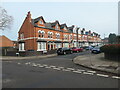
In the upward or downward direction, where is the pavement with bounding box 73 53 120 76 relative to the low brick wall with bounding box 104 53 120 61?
downward

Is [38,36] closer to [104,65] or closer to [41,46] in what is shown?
[41,46]

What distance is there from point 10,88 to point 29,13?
29.4 meters

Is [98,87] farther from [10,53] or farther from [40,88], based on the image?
[10,53]

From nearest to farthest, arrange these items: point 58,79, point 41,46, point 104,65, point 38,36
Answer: point 58,79
point 104,65
point 38,36
point 41,46

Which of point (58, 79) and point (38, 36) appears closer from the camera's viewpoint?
point (58, 79)

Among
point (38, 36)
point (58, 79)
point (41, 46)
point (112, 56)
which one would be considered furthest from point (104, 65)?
point (38, 36)

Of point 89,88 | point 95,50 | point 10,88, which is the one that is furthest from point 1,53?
point 89,88

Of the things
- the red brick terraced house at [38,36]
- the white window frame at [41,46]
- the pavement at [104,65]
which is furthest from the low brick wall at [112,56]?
the white window frame at [41,46]

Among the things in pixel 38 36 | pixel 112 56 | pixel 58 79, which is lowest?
pixel 58 79

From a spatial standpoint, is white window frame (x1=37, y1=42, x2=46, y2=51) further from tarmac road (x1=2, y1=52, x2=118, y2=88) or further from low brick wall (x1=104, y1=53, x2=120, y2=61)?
tarmac road (x1=2, y1=52, x2=118, y2=88)

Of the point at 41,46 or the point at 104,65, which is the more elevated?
the point at 41,46

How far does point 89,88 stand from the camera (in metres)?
4.74

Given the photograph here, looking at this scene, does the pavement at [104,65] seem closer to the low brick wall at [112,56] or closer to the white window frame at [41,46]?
the low brick wall at [112,56]

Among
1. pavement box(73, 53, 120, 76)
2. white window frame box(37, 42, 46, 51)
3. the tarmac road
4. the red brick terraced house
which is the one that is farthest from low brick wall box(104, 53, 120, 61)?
white window frame box(37, 42, 46, 51)
